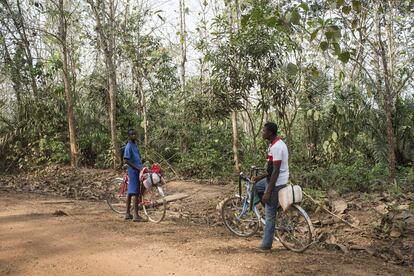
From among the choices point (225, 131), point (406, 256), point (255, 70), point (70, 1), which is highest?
point (70, 1)

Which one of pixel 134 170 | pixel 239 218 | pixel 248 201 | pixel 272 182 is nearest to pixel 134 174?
pixel 134 170

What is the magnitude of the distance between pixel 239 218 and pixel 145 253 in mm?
1754

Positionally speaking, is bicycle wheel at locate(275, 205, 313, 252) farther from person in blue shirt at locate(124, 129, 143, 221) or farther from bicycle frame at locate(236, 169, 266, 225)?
person in blue shirt at locate(124, 129, 143, 221)

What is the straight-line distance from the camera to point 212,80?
416 inches

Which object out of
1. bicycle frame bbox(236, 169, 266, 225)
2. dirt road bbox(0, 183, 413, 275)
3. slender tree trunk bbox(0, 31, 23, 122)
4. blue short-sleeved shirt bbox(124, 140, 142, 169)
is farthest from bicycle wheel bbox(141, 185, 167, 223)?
slender tree trunk bbox(0, 31, 23, 122)

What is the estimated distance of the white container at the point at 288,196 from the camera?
18.3 ft

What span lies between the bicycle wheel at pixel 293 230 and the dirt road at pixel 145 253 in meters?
0.17

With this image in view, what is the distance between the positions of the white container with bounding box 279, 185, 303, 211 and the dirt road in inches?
26.6

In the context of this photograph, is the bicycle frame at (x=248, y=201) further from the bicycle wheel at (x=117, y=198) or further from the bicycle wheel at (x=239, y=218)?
the bicycle wheel at (x=117, y=198)

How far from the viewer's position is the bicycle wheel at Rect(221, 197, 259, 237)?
6688mm

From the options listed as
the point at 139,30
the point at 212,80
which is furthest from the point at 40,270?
the point at 139,30

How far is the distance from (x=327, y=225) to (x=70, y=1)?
622 inches

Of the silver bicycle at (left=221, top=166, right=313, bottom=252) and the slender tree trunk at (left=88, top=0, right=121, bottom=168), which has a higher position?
the slender tree trunk at (left=88, top=0, right=121, bottom=168)

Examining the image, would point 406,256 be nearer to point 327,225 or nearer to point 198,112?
point 327,225
